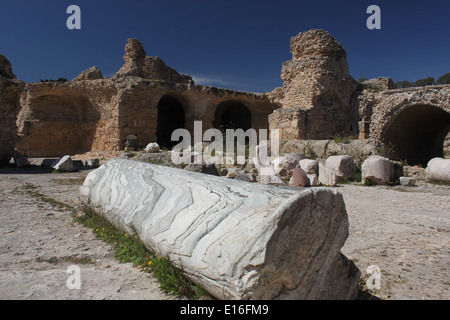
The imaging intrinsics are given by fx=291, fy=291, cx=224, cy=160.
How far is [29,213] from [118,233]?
5.85 feet

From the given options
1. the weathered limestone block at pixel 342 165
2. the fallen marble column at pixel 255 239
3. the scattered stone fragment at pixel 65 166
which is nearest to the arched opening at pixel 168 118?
the scattered stone fragment at pixel 65 166

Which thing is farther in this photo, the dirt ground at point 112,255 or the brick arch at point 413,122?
the brick arch at point 413,122

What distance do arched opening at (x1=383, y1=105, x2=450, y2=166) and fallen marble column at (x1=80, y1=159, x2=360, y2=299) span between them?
1233 cm

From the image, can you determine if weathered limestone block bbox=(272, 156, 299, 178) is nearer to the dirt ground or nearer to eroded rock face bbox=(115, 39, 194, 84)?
the dirt ground

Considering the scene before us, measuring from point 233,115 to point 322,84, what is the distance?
708 cm

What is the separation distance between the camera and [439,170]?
7008mm

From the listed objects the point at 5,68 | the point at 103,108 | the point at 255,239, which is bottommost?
the point at 255,239

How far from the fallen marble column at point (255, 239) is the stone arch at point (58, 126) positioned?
541 inches

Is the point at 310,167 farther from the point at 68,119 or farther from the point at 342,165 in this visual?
the point at 68,119

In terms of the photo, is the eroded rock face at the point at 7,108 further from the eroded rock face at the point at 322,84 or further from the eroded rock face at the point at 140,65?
the eroded rock face at the point at 322,84

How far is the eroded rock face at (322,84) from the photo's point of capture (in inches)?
571

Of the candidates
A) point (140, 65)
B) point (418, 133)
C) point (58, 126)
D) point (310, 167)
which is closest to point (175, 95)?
point (140, 65)

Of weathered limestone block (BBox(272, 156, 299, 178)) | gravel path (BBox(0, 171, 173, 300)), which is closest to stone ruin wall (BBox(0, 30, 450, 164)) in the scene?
weathered limestone block (BBox(272, 156, 299, 178))
